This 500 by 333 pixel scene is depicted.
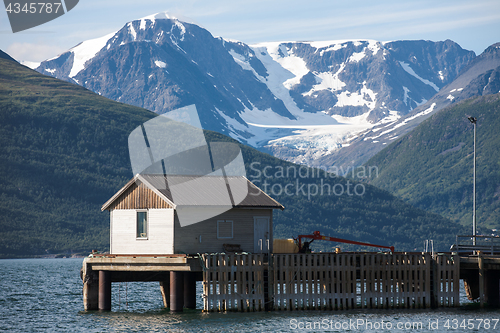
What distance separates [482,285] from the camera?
5709 centimetres

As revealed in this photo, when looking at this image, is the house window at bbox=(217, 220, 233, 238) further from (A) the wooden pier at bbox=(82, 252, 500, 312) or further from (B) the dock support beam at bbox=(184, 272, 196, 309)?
(B) the dock support beam at bbox=(184, 272, 196, 309)

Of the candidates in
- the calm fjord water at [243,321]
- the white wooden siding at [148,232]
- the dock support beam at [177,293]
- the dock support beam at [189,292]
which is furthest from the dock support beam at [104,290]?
the dock support beam at [189,292]

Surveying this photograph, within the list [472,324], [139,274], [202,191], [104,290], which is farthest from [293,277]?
[104,290]

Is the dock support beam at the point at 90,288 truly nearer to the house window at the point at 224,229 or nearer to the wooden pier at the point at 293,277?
the wooden pier at the point at 293,277

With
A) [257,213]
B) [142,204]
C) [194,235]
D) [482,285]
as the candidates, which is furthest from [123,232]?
[482,285]

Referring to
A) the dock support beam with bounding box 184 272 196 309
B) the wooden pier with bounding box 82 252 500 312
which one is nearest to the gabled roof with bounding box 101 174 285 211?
the wooden pier with bounding box 82 252 500 312

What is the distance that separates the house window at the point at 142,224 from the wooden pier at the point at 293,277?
2775mm

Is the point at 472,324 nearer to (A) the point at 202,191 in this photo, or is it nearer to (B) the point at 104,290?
(A) the point at 202,191

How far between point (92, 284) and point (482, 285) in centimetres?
3183

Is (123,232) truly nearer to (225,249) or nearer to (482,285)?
(225,249)

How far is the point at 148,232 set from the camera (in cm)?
5516

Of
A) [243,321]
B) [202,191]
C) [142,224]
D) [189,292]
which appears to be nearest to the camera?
[243,321]

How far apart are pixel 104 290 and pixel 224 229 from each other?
1074cm

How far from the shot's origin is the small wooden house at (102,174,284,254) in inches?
2131
